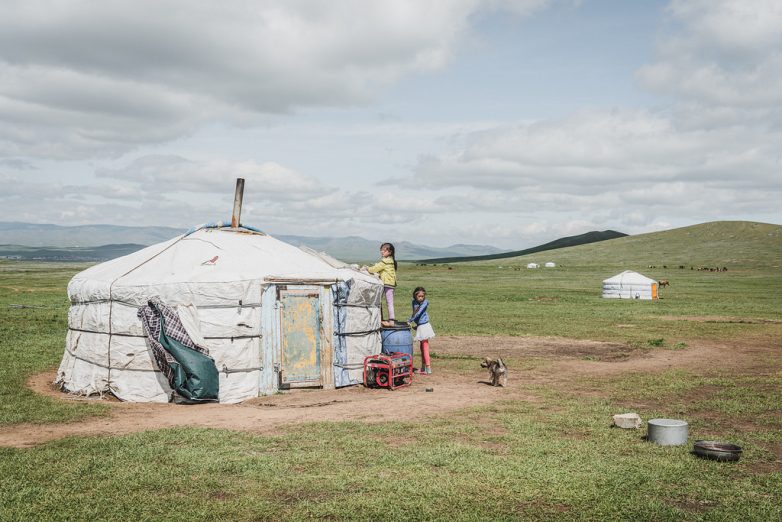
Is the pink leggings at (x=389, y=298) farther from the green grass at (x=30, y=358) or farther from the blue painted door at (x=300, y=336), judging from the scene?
the green grass at (x=30, y=358)

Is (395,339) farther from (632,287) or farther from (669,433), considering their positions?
(632,287)

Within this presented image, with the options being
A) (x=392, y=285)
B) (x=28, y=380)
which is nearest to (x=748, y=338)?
(x=392, y=285)

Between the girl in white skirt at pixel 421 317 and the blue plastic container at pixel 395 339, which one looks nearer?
the girl in white skirt at pixel 421 317

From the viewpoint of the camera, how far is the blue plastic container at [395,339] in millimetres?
13758

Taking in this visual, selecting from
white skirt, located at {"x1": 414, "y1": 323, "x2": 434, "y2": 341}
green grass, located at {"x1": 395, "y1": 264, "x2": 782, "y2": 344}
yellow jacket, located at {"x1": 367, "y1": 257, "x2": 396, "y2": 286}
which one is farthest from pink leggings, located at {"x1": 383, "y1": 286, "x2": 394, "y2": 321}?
green grass, located at {"x1": 395, "y1": 264, "x2": 782, "y2": 344}

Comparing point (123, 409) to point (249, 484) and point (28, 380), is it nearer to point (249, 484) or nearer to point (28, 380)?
point (28, 380)

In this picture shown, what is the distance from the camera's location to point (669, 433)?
8.42m

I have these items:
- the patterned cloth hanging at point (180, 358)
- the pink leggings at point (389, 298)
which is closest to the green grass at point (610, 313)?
the pink leggings at point (389, 298)

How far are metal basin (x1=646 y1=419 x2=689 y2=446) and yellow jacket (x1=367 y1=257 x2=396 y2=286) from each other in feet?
21.1

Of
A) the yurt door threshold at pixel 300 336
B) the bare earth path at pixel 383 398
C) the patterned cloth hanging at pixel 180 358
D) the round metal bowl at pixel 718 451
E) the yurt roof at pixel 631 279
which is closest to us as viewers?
the round metal bowl at pixel 718 451

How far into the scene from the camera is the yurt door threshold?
12391 mm

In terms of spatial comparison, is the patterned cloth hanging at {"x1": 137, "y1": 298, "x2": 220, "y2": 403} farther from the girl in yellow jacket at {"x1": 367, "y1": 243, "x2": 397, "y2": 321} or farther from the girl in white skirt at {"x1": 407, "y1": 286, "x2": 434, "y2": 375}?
the girl in white skirt at {"x1": 407, "y1": 286, "x2": 434, "y2": 375}

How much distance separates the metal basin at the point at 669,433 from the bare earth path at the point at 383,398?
3341mm

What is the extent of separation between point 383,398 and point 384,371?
1180mm
